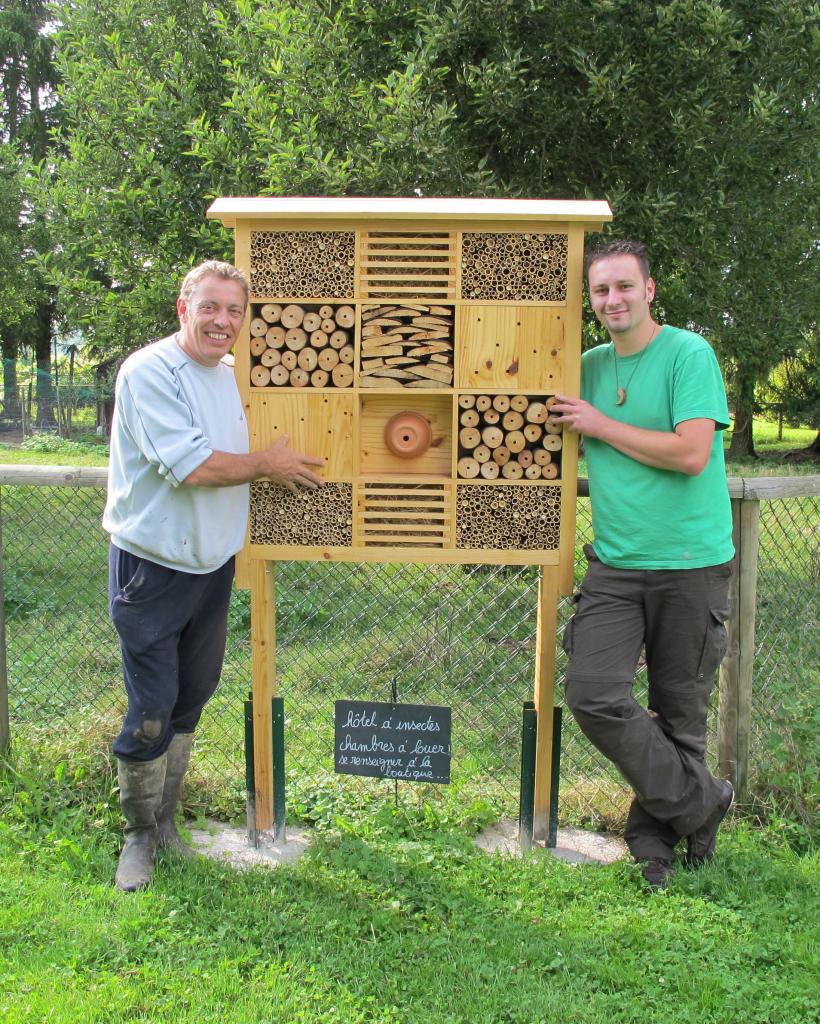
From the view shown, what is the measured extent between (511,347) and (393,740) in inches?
62.9

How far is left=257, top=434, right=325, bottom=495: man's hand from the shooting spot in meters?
2.92

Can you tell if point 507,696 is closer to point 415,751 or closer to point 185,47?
point 415,751

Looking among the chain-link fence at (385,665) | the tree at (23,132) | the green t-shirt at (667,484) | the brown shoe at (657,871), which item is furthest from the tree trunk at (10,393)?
the brown shoe at (657,871)

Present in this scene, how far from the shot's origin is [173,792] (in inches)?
125

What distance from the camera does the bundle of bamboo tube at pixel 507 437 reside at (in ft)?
9.87

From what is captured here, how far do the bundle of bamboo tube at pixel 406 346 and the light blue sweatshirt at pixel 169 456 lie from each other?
0.53 metres

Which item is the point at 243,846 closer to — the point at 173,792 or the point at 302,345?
the point at 173,792

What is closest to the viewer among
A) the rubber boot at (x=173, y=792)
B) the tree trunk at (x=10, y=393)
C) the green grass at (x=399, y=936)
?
the green grass at (x=399, y=936)

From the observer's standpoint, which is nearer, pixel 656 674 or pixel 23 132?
pixel 656 674

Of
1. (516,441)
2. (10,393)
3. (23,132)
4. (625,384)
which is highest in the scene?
(23,132)

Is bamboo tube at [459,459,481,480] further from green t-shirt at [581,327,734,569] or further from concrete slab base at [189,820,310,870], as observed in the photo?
concrete slab base at [189,820,310,870]

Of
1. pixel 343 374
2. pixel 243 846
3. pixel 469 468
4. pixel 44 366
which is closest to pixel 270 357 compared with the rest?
pixel 343 374

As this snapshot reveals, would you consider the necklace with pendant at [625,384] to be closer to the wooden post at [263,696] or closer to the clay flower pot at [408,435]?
the clay flower pot at [408,435]

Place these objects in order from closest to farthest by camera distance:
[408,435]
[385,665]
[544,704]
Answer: [408,435]
[544,704]
[385,665]
